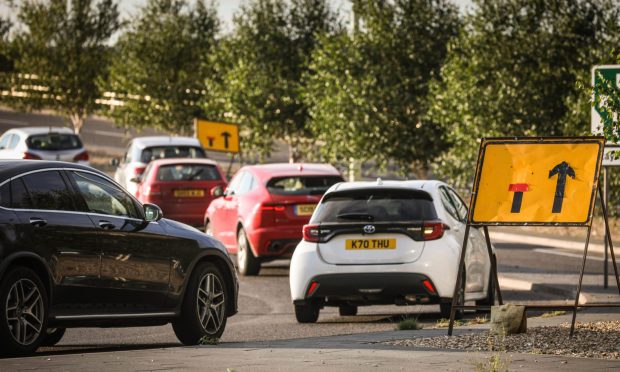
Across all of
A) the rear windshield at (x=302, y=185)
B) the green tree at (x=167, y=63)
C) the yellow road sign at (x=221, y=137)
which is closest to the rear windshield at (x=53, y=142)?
the yellow road sign at (x=221, y=137)

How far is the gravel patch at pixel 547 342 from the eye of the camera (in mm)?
11297

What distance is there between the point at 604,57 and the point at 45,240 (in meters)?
20.0

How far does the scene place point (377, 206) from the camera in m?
Answer: 15.8

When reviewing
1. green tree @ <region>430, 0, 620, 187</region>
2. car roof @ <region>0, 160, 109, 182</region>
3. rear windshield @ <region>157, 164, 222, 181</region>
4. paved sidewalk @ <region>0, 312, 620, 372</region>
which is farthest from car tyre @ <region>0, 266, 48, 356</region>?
green tree @ <region>430, 0, 620, 187</region>

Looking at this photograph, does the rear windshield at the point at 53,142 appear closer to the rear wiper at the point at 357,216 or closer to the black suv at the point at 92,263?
the rear wiper at the point at 357,216

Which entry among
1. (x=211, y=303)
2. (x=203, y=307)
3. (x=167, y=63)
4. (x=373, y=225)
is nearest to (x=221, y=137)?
(x=167, y=63)

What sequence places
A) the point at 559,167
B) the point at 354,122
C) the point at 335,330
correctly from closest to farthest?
the point at 559,167 < the point at 335,330 < the point at 354,122

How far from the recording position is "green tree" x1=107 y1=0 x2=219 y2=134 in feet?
166

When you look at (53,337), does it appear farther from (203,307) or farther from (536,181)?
(536,181)

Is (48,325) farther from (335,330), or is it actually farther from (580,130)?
(580,130)

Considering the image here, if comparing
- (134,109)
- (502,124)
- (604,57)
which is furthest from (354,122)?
(134,109)

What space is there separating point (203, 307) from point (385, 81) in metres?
23.7

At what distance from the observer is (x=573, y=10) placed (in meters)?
31.7

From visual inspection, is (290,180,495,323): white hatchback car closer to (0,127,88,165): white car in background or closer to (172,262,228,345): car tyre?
(172,262,228,345): car tyre
